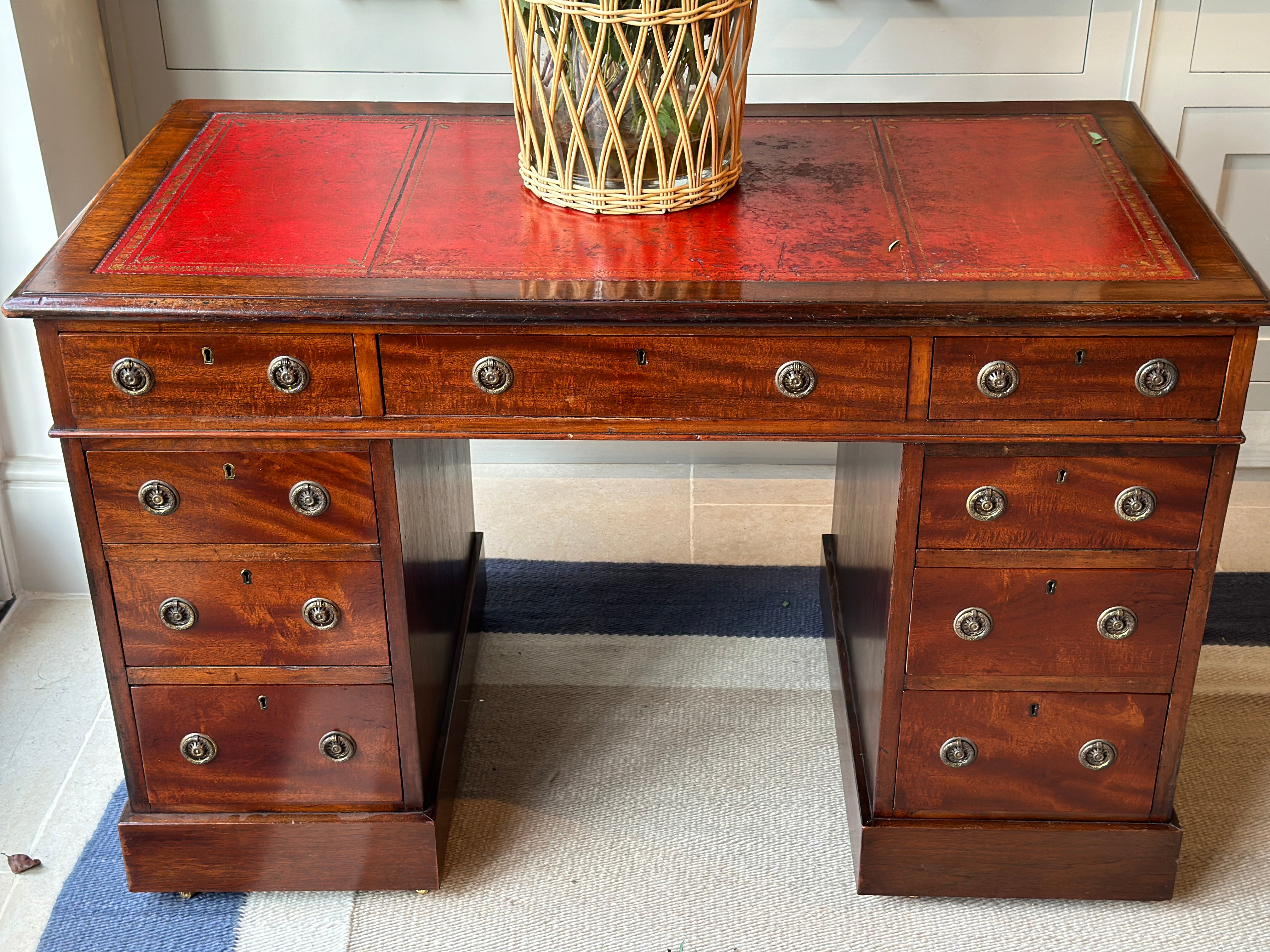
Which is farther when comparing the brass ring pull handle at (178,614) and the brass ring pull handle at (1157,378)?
the brass ring pull handle at (178,614)

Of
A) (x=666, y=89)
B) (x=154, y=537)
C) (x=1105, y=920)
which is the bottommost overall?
(x=1105, y=920)

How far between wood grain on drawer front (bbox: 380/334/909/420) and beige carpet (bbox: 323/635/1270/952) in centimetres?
71

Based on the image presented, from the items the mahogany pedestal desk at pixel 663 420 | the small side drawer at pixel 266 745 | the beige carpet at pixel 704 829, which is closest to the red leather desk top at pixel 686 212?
the mahogany pedestal desk at pixel 663 420

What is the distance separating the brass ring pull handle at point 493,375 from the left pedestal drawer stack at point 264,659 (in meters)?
0.15

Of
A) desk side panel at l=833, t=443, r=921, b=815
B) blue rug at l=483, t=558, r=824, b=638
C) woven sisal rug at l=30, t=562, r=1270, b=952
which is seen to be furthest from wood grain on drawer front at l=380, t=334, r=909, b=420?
blue rug at l=483, t=558, r=824, b=638

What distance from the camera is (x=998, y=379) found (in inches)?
56.6

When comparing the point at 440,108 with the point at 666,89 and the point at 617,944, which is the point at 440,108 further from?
the point at 617,944

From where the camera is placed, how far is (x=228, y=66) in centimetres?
240

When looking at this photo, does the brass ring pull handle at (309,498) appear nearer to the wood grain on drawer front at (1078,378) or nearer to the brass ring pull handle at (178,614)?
the brass ring pull handle at (178,614)

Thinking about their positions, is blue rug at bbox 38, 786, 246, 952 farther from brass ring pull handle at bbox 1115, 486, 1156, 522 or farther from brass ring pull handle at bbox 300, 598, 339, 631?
brass ring pull handle at bbox 1115, 486, 1156, 522

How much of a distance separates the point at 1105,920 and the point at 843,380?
860 millimetres

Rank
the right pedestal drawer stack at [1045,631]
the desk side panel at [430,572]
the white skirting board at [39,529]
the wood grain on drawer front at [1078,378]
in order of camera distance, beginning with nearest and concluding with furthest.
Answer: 1. the wood grain on drawer front at [1078,378]
2. the right pedestal drawer stack at [1045,631]
3. the desk side panel at [430,572]
4. the white skirting board at [39,529]

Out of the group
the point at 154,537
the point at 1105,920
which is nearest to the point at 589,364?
the point at 154,537

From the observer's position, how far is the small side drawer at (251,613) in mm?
1598
